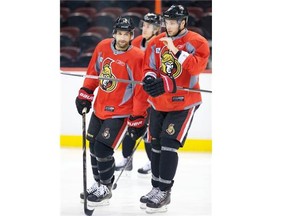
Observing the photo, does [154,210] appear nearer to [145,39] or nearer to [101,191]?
[101,191]

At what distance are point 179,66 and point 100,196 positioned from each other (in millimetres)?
772

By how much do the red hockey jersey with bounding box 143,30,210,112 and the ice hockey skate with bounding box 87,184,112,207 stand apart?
0.51 m

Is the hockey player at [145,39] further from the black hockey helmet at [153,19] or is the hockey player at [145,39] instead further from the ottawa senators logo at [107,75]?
the ottawa senators logo at [107,75]

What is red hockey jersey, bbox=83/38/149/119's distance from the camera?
11.8 feet

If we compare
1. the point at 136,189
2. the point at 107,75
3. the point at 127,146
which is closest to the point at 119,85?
the point at 107,75

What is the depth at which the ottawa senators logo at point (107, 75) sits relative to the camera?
359 cm

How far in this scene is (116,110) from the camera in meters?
3.62

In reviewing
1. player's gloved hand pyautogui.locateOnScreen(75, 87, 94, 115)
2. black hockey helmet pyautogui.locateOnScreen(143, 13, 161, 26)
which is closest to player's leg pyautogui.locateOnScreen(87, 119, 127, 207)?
player's gloved hand pyautogui.locateOnScreen(75, 87, 94, 115)
